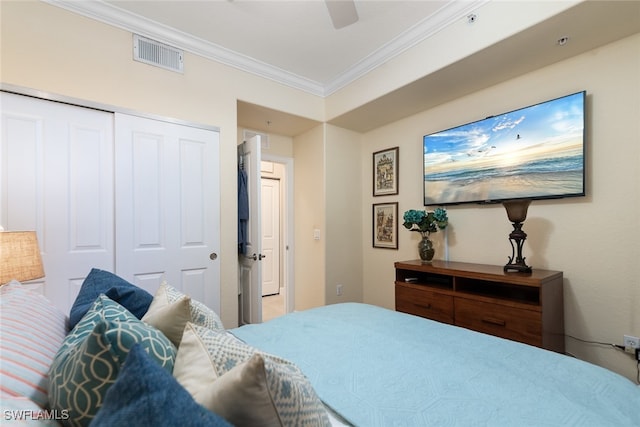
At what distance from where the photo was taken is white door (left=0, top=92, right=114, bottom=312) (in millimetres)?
1846

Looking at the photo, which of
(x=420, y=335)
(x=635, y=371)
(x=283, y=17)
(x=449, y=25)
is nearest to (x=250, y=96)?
(x=283, y=17)

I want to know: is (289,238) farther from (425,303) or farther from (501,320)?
(501,320)

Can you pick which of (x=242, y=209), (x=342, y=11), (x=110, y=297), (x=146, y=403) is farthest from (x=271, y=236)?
(x=146, y=403)

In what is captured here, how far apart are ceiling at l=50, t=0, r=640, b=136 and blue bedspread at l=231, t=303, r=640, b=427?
198 centimetres

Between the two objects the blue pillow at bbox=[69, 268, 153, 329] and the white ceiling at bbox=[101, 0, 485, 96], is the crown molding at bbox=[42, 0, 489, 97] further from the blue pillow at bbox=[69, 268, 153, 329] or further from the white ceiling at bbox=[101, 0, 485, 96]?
the blue pillow at bbox=[69, 268, 153, 329]

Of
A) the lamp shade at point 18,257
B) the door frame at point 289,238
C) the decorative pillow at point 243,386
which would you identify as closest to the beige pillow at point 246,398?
the decorative pillow at point 243,386

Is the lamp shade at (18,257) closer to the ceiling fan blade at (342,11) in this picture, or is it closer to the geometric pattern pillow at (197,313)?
the geometric pattern pillow at (197,313)

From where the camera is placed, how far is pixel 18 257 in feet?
4.49

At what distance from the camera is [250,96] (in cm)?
288

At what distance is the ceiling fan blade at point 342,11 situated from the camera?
161 centimetres

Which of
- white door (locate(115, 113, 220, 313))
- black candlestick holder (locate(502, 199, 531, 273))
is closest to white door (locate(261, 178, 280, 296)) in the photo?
white door (locate(115, 113, 220, 313))

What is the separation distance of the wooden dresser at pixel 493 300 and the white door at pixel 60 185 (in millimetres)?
2579

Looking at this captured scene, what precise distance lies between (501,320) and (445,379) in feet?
4.26

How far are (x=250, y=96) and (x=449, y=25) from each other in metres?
1.87
